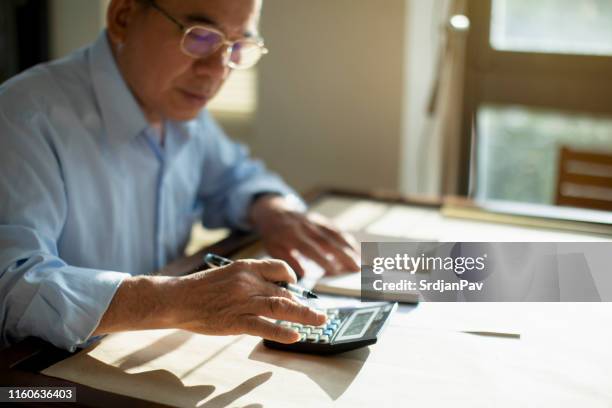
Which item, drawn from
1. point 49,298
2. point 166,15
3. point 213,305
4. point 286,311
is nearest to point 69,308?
point 49,298

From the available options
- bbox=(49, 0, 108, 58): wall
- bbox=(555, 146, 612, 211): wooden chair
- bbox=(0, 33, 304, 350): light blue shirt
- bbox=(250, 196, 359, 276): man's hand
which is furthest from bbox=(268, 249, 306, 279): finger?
bbox=(49, 0, 108, 58): wall

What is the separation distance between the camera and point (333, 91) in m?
2.67

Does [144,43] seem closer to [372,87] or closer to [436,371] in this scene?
[436,371]

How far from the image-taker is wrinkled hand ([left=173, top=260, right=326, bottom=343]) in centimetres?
109

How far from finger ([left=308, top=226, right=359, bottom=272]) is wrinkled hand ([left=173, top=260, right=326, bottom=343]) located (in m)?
0.43

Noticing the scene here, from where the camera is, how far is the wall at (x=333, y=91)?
2564mm

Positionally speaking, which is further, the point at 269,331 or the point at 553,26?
the point at 553,26

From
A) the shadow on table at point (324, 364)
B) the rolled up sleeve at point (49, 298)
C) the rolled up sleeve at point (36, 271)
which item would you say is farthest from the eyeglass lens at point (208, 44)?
the shadow on table at point (324, 364)

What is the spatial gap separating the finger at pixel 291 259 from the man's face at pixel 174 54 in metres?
0.36

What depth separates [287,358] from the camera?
45.4 inches

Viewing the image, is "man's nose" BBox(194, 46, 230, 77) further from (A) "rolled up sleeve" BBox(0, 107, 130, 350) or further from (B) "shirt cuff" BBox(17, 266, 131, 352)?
(B) "shirt cuff" BBox(17, 266, 131, 352)

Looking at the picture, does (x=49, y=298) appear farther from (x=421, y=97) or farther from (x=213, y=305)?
(x=421, y=97)

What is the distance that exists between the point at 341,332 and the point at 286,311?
5.6 inches

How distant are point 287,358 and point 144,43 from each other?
0.76 m
